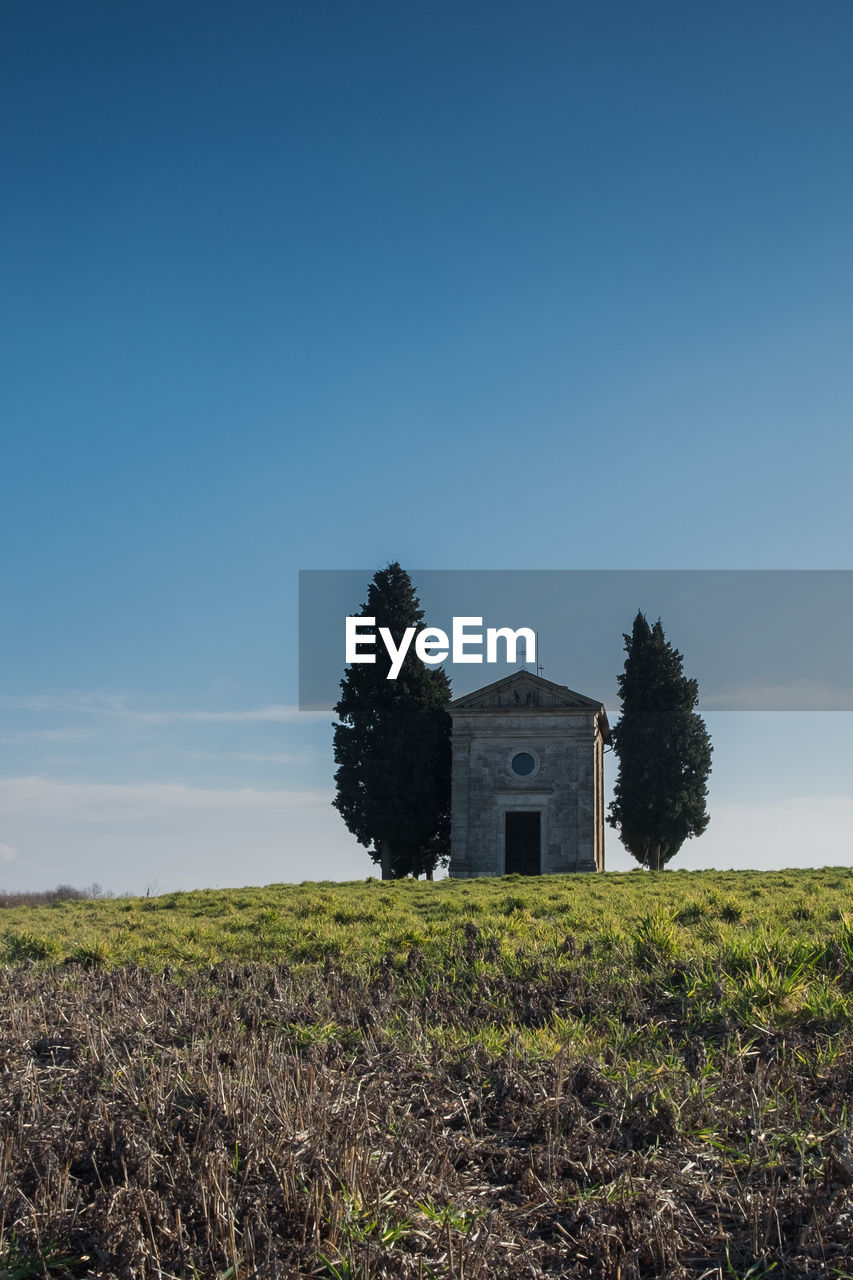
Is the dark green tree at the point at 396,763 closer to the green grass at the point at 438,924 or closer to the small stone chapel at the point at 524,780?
the small stone chapel at the point at 524,780

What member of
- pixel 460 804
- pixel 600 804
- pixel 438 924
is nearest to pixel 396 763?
pixel 460 804

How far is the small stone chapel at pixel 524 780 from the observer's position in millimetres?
33719

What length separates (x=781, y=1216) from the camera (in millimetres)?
4098

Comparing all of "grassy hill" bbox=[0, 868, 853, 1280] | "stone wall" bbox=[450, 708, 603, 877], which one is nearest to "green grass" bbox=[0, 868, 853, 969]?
"grassy hill" bbox=[0, 868, 853, 1280]

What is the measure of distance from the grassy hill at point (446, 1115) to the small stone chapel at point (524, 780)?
2403cm

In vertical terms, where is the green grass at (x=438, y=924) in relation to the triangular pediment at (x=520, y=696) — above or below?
below

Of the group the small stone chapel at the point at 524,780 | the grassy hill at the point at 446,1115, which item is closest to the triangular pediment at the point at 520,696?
the small stone chapel at the point at 524,780

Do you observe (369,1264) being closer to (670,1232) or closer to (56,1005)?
(670,1232)

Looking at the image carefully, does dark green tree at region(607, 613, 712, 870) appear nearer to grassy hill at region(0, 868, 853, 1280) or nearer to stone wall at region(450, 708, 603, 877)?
stone wall at region(450, 708, 603, 877)

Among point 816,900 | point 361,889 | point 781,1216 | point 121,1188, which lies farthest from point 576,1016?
point 361,889

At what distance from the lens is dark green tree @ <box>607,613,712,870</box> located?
3666 cm

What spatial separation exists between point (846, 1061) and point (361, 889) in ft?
53.9

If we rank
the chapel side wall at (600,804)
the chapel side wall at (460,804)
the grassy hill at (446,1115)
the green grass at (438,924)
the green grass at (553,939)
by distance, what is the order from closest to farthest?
the grassy hill at (446,1115)
the green grass at (553,939)
the green grass at (438,924)
the chapel side wall at (460,804)
the chapel side wall at (600,804)

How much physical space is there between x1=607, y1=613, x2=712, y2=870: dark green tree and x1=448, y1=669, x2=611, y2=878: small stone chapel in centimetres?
262
